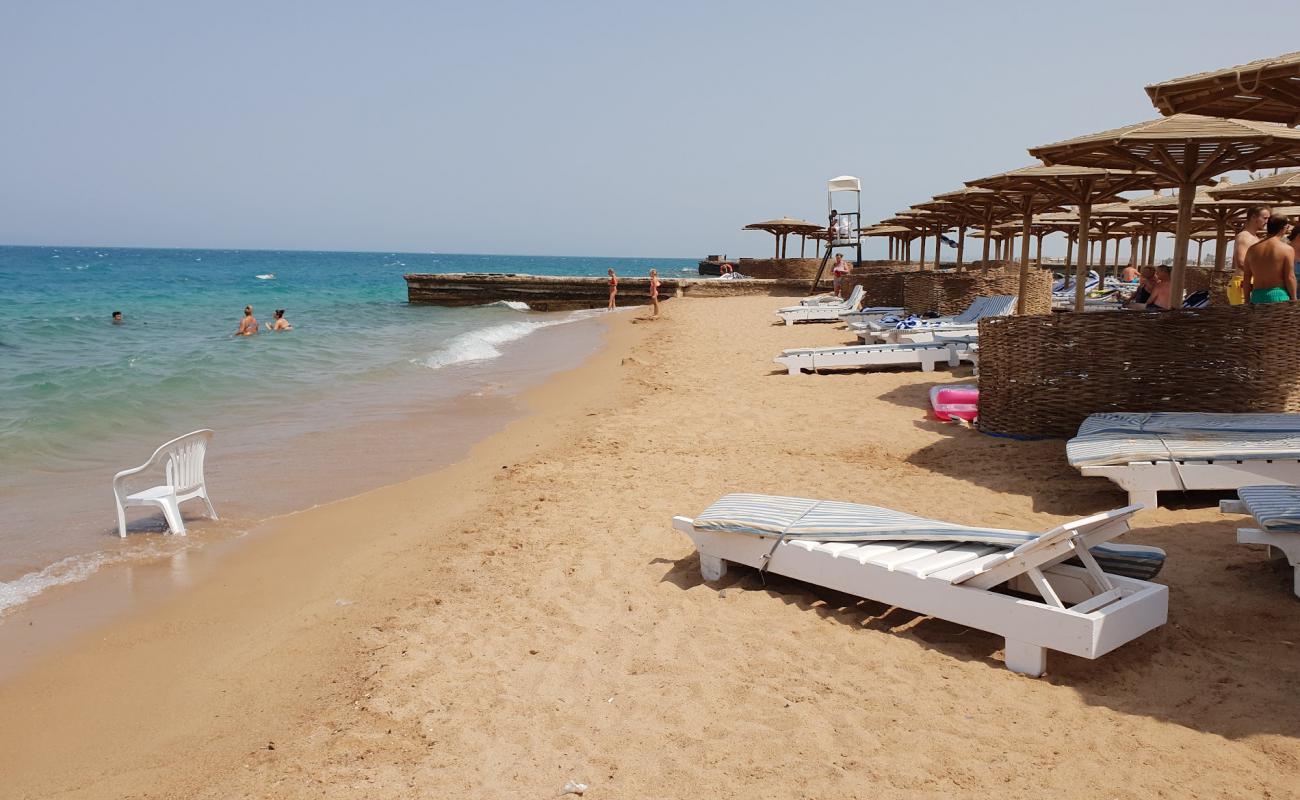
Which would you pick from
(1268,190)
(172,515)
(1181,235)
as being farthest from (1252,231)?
(172,515)

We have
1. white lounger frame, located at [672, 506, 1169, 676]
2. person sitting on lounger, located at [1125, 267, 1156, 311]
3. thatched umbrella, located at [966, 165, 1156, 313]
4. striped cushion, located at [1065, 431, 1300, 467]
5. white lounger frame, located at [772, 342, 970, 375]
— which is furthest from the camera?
white lounger frame, located at [772, 342, 970, 375]

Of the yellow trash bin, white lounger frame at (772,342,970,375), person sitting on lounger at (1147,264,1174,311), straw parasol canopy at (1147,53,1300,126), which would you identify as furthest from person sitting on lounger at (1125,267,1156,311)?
straw parasol canopy at (1147,53,1300,126)

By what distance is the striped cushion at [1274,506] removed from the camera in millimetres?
3721

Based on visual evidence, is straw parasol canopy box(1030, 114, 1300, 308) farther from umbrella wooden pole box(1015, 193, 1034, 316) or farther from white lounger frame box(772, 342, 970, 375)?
white lounger frame box(772, 342, 970, 375)

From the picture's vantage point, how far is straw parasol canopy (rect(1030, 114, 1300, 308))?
19.2 ft

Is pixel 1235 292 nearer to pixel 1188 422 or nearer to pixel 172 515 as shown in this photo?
pixel 1188 422

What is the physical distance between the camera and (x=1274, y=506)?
3912 millimetres

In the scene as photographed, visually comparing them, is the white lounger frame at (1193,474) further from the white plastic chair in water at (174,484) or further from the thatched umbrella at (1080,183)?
the white plastic chair in water at (174,484)

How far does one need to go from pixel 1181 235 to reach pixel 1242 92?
6.31 ft

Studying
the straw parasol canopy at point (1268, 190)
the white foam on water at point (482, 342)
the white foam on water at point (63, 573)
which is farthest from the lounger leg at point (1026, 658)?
the white foam on water at point (482, 342)

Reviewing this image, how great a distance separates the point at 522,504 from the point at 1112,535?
3.83 m

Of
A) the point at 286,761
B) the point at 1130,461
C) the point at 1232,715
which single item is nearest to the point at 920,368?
the point at 1130,461

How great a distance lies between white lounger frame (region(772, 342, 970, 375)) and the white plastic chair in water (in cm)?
711

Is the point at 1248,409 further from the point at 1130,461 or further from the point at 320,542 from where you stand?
the point at 320,542
